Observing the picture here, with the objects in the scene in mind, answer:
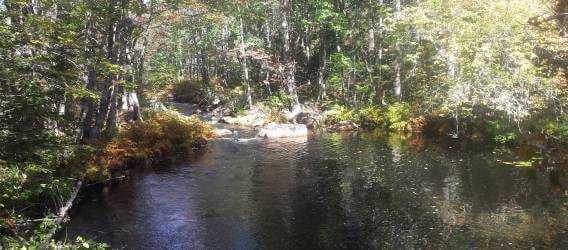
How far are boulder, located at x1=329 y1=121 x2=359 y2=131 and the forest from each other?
0.10 metres

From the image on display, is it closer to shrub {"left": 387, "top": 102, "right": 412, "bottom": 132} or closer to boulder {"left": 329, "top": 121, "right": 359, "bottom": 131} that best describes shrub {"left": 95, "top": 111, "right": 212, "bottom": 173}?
boulder {"left": 329, "top": 121, "right": 359, "bottom": 131}

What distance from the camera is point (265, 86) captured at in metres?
50.9

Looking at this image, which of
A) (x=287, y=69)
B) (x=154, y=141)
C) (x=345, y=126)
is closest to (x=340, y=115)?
(x=345, y=126)

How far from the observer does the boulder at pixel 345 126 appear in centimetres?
3550

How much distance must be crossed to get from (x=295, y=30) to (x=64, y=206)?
1573 inches

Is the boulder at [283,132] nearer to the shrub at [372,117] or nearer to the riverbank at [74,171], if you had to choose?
the riverbank at [74,171]

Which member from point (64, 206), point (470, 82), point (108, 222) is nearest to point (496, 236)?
point (108, 222)

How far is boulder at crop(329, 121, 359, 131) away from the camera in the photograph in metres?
35.5

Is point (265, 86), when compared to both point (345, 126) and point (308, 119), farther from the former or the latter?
point (345, 126)

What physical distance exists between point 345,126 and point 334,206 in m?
20.8

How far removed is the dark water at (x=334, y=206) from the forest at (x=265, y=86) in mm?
1615

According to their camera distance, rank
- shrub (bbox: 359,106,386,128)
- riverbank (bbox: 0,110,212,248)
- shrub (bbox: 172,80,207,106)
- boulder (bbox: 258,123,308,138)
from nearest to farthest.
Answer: riverbank (bbox: 0,110,212,248) < boulder (bbox: 258,123,308,138) < shrub (bbox: 359,106,386,128) < shrub (bbox: 172,80,207,106)

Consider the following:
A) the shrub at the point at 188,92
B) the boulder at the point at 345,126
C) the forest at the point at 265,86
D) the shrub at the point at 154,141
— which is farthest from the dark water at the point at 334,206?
the shrub at the point at 188,92

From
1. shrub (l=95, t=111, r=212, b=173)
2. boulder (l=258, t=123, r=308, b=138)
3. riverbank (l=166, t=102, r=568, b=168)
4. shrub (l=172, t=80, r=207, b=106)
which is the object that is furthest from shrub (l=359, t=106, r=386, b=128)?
shrub (l=172, t=80, r=207, b=106)
